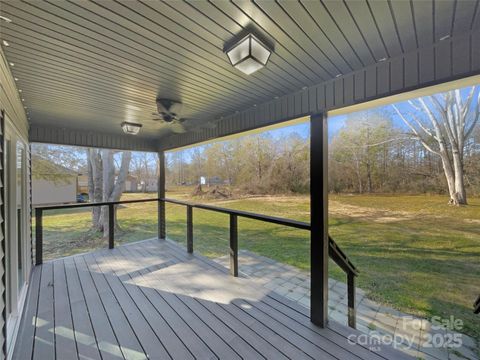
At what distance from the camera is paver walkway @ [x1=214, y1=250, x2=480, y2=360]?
7.72 ft

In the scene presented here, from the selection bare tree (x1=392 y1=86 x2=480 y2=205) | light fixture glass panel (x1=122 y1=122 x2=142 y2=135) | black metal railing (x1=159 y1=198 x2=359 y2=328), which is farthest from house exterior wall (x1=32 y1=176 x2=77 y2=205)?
bare tree (x1=392 y1=86 x2=480 y2=205)

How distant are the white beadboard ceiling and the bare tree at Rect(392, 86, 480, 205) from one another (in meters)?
3.86

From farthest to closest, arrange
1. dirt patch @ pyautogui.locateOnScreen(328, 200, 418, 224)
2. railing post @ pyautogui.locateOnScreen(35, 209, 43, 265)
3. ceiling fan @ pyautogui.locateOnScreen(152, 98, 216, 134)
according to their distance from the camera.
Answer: dirt patch @ pyautogui.locateOnScreen(328, 200, 418, 224) → railing post @ pyautogui.locateOnScreen(35, 209, 43, 265) → ceiling fan @ pyautogui.locateOnScreen(152, 98, 216, 134)

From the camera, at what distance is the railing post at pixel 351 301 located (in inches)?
115

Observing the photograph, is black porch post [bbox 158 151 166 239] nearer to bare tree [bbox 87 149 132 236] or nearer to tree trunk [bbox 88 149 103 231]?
bare tree [bbox 87 149 132 236]

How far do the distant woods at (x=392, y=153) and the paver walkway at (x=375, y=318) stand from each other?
98.8 inches

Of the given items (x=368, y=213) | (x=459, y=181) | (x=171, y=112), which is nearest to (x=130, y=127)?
(x=171, y=112)

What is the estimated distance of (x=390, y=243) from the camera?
5.18 m

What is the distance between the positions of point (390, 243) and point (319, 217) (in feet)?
14.4

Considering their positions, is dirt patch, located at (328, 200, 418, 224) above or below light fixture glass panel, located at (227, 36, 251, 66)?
below

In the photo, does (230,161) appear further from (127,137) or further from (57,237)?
(57,237)

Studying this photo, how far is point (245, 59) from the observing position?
1480mm

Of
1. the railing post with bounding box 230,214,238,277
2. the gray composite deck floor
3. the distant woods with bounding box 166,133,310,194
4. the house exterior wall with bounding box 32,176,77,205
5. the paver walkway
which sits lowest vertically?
the paver walkway

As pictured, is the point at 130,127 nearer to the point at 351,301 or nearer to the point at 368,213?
the point at 351,301
